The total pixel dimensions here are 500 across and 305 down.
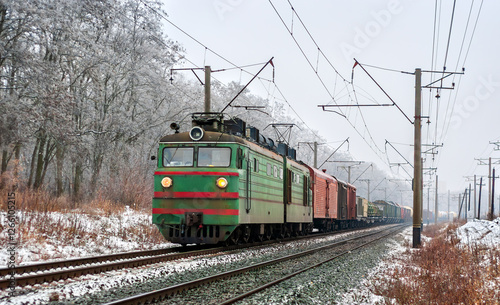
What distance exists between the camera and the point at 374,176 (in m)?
128

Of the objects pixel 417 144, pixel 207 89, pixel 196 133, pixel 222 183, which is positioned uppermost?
pixel 207 89

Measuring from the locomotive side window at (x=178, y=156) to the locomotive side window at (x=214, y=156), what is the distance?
0.93ft

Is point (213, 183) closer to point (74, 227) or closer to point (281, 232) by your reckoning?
point (74, 227)

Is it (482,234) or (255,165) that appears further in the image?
(482,234)

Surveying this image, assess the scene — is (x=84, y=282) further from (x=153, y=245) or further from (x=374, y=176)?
(x=374, y=176)

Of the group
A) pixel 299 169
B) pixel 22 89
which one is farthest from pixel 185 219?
pixel 22 89

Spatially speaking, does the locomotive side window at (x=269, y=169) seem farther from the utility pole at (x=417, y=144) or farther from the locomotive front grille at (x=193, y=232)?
the utility pole at (x=417, y=144)

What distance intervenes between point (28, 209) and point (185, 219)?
4436 mm

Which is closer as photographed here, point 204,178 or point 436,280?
point 436,280

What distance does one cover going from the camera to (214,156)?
47.7 feet

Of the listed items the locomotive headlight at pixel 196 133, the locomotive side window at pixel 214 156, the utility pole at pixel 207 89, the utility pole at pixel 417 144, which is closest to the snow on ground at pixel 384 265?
the utility pole at pixel 417 144

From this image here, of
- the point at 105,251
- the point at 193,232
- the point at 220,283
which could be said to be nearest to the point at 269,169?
the point at 193,232

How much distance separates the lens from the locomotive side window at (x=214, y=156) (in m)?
14.4

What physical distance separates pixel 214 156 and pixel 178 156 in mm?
1020
